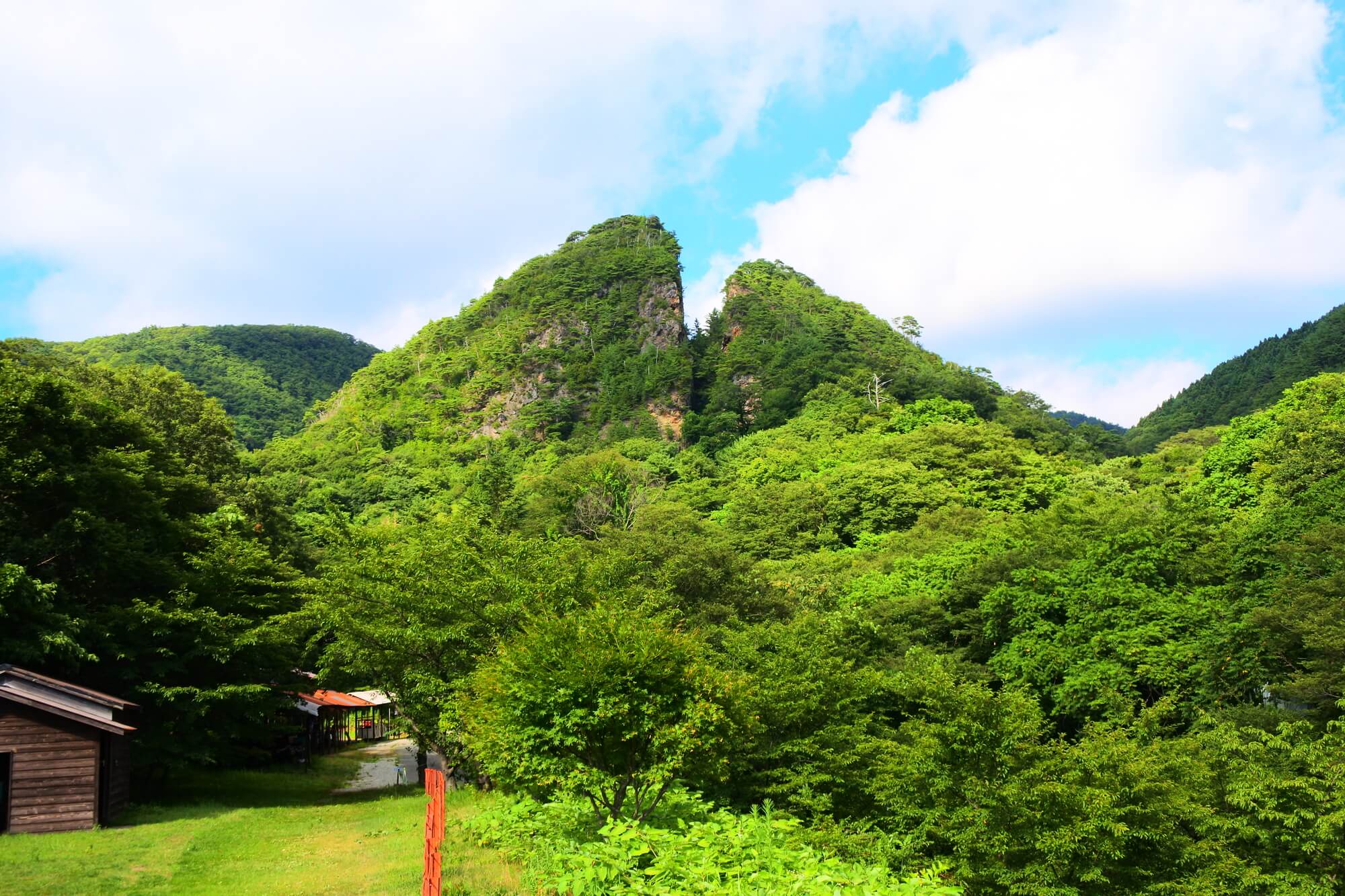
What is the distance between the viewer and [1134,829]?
1297 cm

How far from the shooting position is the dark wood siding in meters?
14.8

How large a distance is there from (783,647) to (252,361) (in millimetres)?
124541

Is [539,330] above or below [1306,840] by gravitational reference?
above

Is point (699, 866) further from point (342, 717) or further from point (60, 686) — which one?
point (342, 717)

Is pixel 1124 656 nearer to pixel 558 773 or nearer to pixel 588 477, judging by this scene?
pixel 558 773

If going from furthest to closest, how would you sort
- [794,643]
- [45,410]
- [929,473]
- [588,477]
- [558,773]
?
1. [588,477]
2. [929,473]
3. [794,643]
4. [45,410]
5. [558,773]

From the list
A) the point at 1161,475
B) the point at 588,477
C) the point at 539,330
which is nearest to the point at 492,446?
the point at 539,330

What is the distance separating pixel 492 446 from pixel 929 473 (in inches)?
1815

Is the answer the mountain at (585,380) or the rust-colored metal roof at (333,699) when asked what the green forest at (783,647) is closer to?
the rust-colored metal roof at (333,699)

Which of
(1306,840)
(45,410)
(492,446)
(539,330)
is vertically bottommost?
(1306,840)

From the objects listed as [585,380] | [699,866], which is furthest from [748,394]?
[699,866]

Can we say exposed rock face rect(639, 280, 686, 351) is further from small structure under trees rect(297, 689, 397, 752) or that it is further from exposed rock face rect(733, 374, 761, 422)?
small structure under trees rect(297, 689, 397, 752)

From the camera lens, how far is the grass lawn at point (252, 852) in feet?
37.2

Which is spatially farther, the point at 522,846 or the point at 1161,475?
the point at 1161,475
